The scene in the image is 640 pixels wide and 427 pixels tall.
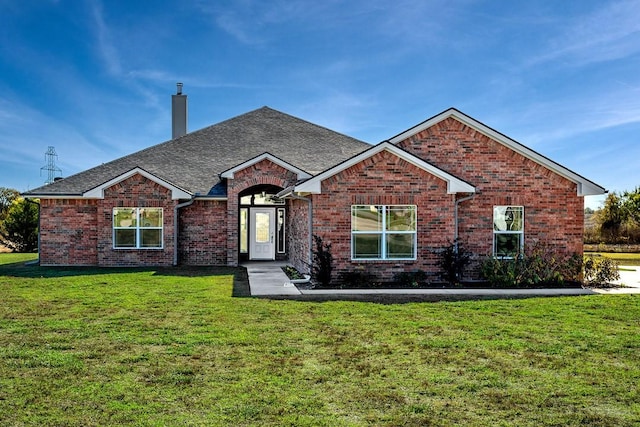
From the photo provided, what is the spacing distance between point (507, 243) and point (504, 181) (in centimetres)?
Answer: 184

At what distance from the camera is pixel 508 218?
1550 centimetres

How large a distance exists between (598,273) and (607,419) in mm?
11343

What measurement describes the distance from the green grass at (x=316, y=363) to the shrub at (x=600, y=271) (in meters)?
3.71

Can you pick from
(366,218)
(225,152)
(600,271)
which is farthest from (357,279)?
(225,152)

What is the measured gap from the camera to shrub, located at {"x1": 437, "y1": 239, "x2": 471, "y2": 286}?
14180 mm

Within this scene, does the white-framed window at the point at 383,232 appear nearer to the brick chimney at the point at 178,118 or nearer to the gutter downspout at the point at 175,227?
the gutter downspout at the point at 175,227

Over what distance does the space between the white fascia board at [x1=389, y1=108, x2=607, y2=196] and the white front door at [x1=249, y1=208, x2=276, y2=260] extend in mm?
8371

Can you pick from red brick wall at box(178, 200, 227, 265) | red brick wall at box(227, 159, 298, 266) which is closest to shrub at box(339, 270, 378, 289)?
red brick wall at box(227, 159, 298, 266)

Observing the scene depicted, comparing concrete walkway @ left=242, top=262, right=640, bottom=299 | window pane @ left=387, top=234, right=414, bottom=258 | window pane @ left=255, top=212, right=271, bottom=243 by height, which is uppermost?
window pane @ left=255, top=212, right=271, bottom=243

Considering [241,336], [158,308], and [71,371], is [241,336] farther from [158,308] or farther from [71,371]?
[158,308]

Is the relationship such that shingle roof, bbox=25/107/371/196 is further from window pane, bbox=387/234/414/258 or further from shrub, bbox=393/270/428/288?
shrub, bbox=393/270/428/288

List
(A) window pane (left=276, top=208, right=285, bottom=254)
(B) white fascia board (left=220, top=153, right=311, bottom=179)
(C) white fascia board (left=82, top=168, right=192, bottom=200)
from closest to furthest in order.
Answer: (C) white fascia board (left=82, top=168, right=192, bottom=200)
(B) white fascia board (left=220, top=153, right=311, bottom=179)
(A) window pane (left=276, top=208, right=285, bottom=254)

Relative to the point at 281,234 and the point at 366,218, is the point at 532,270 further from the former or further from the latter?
the point at 281,234

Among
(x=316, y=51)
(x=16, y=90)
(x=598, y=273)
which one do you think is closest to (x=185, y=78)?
(x=16, y=90)
